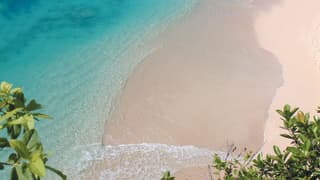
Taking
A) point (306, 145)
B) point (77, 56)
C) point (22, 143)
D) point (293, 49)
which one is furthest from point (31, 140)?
point (293, 49)

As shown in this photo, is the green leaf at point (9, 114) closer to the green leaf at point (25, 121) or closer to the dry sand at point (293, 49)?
the green leaf at point (25, 121)

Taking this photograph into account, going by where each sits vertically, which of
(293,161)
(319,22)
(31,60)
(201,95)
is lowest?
(293,161)

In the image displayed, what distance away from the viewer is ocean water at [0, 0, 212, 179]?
9930mm

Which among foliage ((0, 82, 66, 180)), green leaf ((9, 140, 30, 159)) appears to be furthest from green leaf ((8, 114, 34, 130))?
green leaf ((9, 140, 30, 159))

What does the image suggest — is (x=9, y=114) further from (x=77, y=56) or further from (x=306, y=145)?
(x=77, y=56)

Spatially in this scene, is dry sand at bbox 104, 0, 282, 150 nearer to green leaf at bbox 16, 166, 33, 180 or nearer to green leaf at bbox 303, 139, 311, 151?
green leaf at bbox 303, 139, 311, 151

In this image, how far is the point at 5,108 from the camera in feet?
6.85

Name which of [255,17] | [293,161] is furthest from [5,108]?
[255,17]

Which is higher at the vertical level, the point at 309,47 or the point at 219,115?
the point at 309,47

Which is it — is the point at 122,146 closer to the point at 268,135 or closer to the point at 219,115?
the point at 219,115

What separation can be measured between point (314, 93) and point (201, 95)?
290 centimetres

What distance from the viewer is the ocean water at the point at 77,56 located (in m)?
9.93

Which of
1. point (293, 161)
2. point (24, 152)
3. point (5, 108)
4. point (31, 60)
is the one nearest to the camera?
point (24, 152)

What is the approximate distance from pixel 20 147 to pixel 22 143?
0.02 metres
